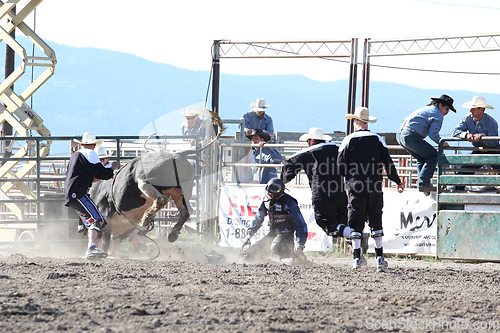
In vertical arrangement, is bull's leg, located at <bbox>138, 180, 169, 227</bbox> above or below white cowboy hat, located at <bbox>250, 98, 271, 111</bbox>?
below

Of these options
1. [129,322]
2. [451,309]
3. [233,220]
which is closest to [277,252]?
[233,220]

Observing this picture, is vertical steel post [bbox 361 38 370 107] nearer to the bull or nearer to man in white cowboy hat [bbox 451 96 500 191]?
man in white cowboy hat [bbox 451 96 500 191]

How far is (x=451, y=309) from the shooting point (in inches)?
191

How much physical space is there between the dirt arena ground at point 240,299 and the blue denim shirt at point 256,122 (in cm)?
463

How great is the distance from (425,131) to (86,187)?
16.2 ft

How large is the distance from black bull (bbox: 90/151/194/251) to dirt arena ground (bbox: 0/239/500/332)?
121 centimetres

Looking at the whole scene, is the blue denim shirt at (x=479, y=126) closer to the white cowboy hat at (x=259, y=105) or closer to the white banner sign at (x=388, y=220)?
the white banner sign at (x=388, y=220)

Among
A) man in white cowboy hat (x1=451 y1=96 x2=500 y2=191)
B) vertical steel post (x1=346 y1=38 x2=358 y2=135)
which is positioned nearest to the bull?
man in white cowboy hat (x1=451 y1=96 x2=500 y2=191)

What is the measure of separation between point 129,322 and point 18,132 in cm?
1264

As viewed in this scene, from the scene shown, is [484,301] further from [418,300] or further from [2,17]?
[2,17]

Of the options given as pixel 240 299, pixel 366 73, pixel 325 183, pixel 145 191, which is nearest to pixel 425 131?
pixel 325 183

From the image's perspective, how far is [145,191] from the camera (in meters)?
7.86

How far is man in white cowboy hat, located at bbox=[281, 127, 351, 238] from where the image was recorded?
24.7ft

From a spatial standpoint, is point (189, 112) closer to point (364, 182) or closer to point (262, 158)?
point (262, 158)
